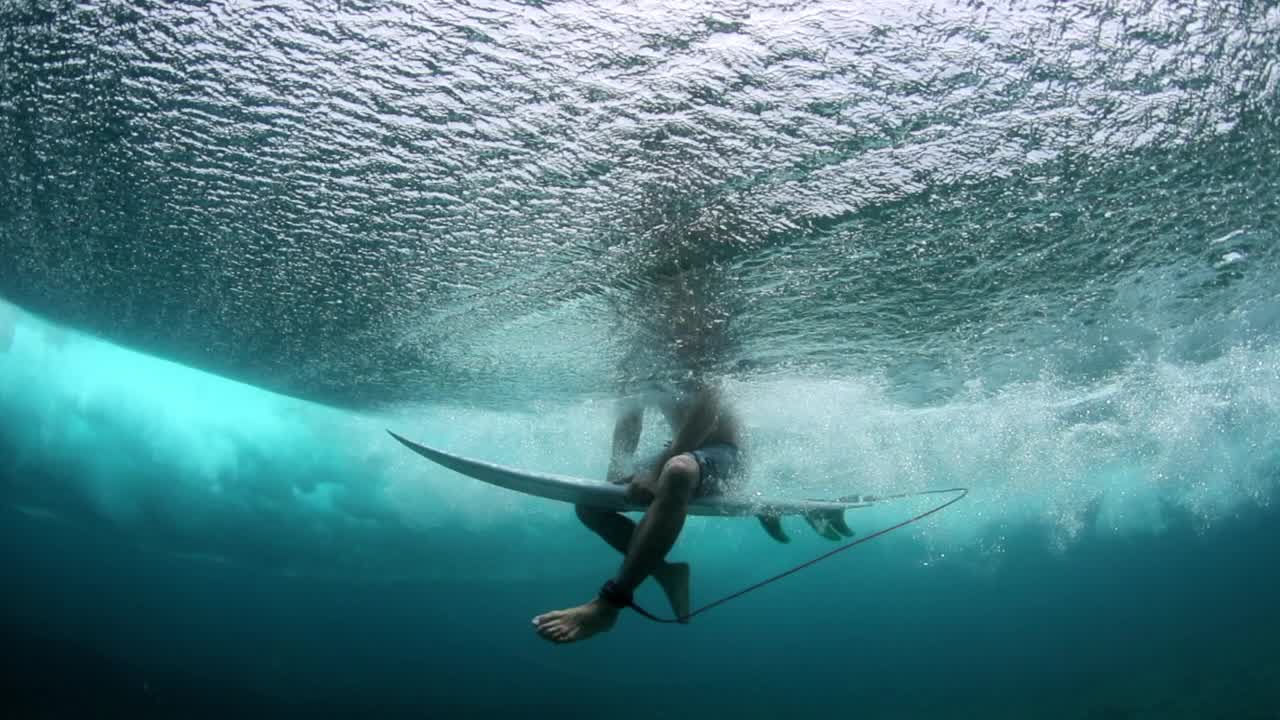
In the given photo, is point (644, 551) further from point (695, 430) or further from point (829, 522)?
point (829, 522)

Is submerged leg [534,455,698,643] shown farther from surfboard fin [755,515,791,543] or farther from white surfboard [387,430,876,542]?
surfboard fin [755,515,791,543]

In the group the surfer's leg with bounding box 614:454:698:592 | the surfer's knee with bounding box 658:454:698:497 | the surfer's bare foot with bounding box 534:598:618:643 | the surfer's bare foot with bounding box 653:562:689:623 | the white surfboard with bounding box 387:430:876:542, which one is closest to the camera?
the surfer's bare foot with bounding box 534:598:618:643

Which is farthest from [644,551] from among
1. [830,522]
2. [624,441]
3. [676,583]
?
[830,522]

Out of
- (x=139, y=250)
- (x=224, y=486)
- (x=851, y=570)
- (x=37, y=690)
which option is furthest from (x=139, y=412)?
(x=851, y=570)

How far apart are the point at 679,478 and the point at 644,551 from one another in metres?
0.54

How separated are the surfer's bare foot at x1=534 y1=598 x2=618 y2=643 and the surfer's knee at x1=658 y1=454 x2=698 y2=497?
837 mm

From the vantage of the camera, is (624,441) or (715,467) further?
(624,441)

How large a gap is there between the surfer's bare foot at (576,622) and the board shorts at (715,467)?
1.15 m

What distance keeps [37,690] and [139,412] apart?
14.1m

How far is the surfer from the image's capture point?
3.82 m

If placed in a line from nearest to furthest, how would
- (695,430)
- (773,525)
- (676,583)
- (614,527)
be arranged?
(676,583) < (614,527) < (695,430) < (773,525)

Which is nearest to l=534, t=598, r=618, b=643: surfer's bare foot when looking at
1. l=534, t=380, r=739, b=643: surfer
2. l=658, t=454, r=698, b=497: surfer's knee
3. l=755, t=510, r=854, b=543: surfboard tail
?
l=534, t=380, r=739, b=643: surfer

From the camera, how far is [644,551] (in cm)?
394

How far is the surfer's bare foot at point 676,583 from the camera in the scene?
4.82 meters
